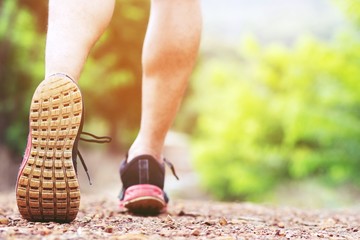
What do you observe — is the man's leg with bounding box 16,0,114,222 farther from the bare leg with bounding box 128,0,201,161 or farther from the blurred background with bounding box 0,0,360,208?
the blurred background with bounding box 0,0,360,208

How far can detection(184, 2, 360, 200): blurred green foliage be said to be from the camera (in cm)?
621

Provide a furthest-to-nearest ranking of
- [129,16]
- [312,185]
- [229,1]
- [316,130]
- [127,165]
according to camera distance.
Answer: [229,1]
[129,16]
[312,185]
[316,130]
[127,165]

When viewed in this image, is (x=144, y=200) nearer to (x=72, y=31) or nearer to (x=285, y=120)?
(x=72, y=31)

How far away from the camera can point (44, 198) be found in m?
1.28

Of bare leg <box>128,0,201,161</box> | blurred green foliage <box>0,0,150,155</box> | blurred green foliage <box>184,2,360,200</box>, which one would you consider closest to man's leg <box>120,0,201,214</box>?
bare leg <box>128,0,201,161</box>

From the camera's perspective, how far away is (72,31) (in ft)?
4.64

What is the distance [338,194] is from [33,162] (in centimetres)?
676

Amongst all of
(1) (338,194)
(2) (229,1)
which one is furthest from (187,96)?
(2) (229,1)

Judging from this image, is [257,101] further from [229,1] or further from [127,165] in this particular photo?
[229,1]

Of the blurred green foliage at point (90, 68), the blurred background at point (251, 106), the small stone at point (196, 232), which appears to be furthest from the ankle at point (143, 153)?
the blurred green foliage at point (90, 68)

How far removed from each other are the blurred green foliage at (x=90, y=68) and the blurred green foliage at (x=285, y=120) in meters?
2.64

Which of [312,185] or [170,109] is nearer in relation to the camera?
[170,109]

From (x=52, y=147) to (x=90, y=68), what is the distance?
1087 cm

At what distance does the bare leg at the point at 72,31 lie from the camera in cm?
137
